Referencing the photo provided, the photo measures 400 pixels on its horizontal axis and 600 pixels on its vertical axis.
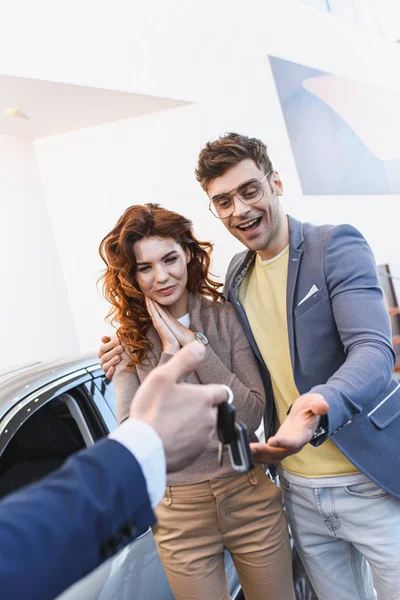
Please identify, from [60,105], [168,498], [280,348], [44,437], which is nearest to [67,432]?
[44,437]

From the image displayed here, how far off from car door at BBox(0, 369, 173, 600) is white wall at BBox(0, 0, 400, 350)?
3.46m

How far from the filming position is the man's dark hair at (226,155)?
1.81 m

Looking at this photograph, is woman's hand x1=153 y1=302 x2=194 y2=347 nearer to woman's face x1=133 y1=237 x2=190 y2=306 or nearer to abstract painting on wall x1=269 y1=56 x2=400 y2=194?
woman's face x1=133 y1=237 x2=190 y2=306

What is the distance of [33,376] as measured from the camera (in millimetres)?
1925

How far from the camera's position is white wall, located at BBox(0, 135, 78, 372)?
5289 mm

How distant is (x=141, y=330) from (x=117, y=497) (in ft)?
3.75

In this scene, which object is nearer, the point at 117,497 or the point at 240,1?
the point at 117,497

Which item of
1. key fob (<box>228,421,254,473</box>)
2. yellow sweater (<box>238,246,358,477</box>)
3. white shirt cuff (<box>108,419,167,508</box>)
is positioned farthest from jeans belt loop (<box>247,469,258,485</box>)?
white shirt cuff (<box>108,419,167,508</box>)

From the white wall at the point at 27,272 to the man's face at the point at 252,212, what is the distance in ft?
12.6

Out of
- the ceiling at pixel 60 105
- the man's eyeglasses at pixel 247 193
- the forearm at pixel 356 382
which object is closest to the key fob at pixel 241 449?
the forearm at pixel 356 382

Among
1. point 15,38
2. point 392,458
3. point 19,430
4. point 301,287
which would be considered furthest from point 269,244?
point 15,38

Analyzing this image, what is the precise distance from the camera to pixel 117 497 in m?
0.76

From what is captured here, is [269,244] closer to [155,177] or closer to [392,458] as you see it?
[392,458]

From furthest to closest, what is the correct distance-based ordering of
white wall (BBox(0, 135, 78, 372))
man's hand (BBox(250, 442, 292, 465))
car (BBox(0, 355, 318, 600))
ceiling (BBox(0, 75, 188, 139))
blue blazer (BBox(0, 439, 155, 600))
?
white wall (BBox(0, 135, 78, 372)), ceiling (BBox(0, 75, 188, 139)), car (BBox(0, 355, 318, 600)), man's hand (BBox(250, 442, 292, 465)), blue blazer (BBox(0, 439, 155, 600))
